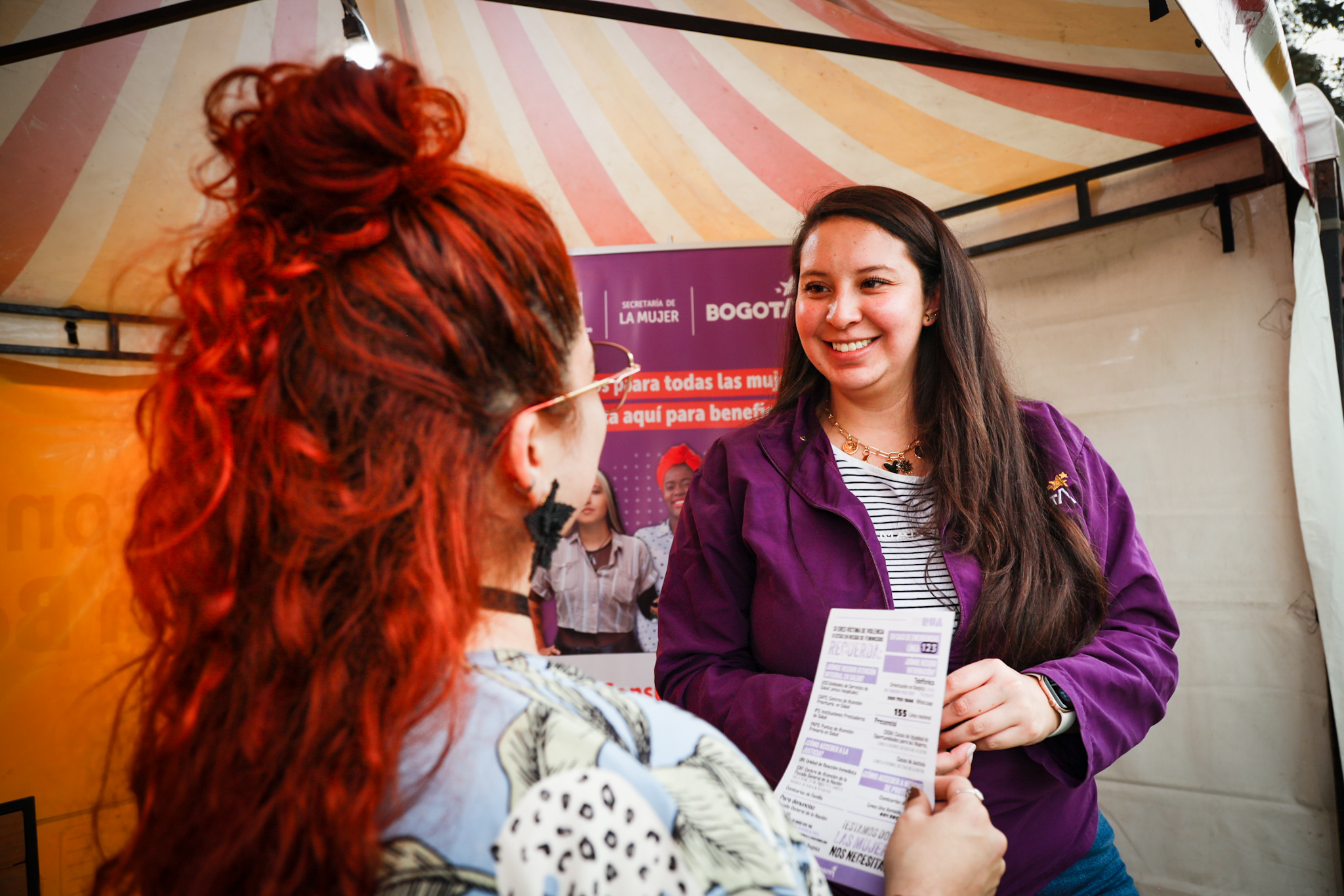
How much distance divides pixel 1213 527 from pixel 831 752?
2297 millimetres

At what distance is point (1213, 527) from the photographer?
Result: 2738 millimetres

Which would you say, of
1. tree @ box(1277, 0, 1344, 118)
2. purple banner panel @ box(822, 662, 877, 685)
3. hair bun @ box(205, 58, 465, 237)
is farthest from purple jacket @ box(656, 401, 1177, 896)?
tree @ box(1277, 0, 1344, 118)

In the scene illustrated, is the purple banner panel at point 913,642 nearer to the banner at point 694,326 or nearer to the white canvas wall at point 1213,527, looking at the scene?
the banner at point 694,326

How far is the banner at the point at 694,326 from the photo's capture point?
2949 millimetres

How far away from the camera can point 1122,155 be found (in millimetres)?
2852

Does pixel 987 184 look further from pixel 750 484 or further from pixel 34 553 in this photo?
pixel 34 553

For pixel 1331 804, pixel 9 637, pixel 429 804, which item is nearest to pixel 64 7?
pixel 9 637

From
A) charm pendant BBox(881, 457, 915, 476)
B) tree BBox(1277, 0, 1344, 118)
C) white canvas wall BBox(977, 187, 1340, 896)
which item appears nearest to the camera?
charm pendant BBox(881, 457, 915, 476)

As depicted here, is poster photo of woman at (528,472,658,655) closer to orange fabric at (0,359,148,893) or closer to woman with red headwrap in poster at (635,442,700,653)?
woman with red headwrap in poster at (635,442,700,653)

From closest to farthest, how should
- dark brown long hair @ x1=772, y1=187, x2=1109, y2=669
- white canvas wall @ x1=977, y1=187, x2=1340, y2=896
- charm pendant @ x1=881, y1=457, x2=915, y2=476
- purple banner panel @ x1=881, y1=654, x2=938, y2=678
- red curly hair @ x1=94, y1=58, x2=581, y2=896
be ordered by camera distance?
red curly hair @ x1=94, y1=58, x2=581, y2=896, purple banner panel @ x1=881, y1=654, x2=938, y2=678, dark brown long hair @ x1=772, y1=187, x2=1109, y2=669, charm pendant @ x1=881, y1=457, x2=915, y2=476, white canvas wall @ x1=977, y1=187, x2=1340, y2=896

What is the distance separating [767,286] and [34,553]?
2.84 metres

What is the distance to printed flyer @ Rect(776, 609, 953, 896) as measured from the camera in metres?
1.10

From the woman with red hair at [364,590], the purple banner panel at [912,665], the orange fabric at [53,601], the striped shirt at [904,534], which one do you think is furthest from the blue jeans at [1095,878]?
the orange fabric at [53,601]

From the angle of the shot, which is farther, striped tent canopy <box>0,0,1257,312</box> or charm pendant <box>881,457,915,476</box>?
striped tent canopy <box>0,0,1257,312</box>
